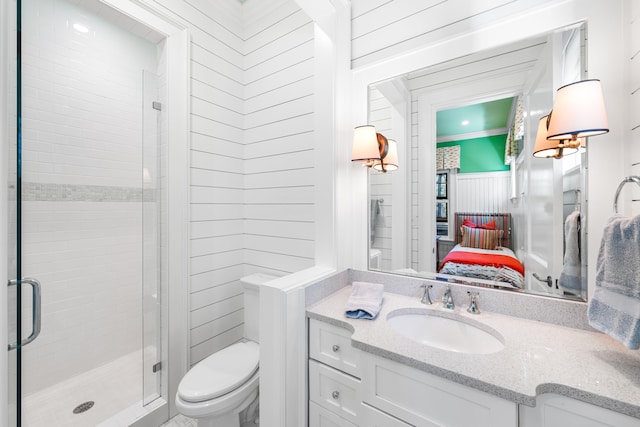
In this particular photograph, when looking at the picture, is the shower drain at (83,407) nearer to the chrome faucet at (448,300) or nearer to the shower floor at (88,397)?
the shower floor at (88,397)

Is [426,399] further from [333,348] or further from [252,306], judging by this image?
[252,306]

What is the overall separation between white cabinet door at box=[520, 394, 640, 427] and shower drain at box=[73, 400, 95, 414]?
2.41 m

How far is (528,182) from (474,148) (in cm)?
28

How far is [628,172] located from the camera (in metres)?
0.92

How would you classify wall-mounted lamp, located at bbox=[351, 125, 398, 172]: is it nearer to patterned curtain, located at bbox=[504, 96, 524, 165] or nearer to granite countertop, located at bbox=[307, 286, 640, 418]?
patterned curtain, located at bbox=[504, 96, 524, 165]

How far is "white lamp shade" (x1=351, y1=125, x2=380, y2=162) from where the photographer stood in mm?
1446

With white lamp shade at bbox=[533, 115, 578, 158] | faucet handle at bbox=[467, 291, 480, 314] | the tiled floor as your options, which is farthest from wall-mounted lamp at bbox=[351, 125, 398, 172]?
the tiled floor

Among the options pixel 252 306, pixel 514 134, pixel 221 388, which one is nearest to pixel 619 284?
pixel 514 134

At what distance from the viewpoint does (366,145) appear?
145cm

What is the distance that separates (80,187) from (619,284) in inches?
117

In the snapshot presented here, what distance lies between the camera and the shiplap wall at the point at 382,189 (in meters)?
1.54

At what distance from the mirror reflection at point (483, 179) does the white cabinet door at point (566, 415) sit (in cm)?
50

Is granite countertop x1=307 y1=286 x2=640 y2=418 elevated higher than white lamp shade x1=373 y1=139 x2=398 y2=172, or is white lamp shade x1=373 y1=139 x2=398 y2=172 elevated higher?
white lamp shade x1=373 y1=139 x2=398 y2=172

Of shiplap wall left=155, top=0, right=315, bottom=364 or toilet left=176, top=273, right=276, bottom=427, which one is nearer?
toilet left=176, top=273, right=276, bottom=427
